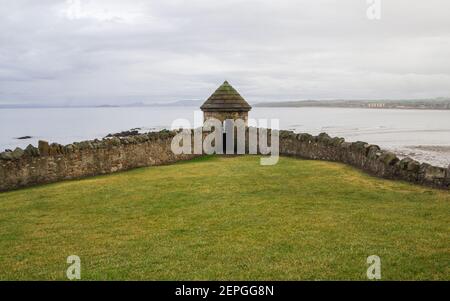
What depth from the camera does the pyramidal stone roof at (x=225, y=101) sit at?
2370cm

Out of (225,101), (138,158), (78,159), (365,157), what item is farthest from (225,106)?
(365,157)

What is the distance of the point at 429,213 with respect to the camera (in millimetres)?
9578

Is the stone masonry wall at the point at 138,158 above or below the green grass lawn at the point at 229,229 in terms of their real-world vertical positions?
above

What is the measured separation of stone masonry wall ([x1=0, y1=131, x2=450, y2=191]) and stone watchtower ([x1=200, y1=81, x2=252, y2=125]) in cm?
286

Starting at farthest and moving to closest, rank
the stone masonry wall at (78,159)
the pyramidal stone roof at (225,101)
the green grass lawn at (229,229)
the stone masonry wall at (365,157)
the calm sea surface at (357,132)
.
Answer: the calm sea surface at (357,132)
the pyramidal stone roof at (225,101)
the stone masonry wall at (78,159)
the stone masonry wall at (365,157)
the green grass lawn at (229,229)

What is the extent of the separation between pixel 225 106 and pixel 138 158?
20.3 feet

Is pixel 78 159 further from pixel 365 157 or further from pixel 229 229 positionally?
pixel 365 157

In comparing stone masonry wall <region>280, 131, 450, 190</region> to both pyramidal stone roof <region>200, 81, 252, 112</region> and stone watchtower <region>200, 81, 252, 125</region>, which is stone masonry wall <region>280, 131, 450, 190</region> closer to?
stone watchtower <region>200, 81, 252, 125</region>

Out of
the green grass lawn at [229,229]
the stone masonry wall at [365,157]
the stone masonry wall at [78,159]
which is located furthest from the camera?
the stone masonry wall at [78,159]

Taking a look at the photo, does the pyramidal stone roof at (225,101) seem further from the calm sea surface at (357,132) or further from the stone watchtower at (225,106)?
the calm sea surface at (357,132)

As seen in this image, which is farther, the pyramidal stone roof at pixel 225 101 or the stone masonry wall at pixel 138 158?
the pyramidal stone roof at pixel 225 101

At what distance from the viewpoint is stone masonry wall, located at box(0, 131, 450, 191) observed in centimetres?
1362

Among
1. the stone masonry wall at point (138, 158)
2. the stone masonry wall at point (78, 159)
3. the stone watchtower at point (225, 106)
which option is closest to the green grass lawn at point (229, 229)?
the stone masonry wall at point (138, 158)
